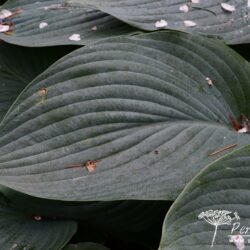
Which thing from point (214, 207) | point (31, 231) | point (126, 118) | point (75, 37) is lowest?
point (31, 231)

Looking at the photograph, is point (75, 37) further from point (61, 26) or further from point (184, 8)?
point (184, 8)

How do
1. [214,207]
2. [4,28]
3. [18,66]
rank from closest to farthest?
[214,207] → [4,28] → [18,66]

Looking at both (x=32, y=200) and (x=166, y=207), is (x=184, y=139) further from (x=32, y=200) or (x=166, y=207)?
(x=32, y=200)

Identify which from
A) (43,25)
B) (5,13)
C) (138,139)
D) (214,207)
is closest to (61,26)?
(43,25)

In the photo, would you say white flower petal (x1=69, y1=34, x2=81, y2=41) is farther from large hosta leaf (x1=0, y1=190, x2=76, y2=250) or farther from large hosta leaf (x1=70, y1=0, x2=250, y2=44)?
large hosta leaf (x1=0, y1=190, x2=76, y2=250)

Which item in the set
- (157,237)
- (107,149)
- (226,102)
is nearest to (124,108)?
(107,149)

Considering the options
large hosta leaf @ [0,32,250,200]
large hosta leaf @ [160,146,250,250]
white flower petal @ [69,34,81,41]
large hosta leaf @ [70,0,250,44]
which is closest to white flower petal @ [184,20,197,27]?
large hosta leaf @ [70,0,250,44]
